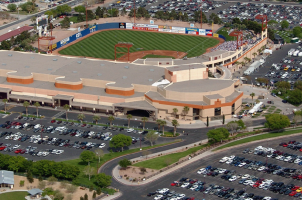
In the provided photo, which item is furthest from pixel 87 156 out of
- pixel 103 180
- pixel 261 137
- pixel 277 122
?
pixel 277 122

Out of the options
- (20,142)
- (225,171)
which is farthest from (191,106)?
(20,142)

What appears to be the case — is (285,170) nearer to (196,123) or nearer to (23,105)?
(196,123)

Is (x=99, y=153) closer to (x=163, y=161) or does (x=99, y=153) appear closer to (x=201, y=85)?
(x=163, y=161)

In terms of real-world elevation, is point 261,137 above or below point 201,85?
below

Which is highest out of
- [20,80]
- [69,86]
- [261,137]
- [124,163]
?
[20,80]

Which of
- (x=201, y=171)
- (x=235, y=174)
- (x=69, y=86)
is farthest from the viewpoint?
(x=69, y=86)

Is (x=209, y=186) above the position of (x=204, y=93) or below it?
below
